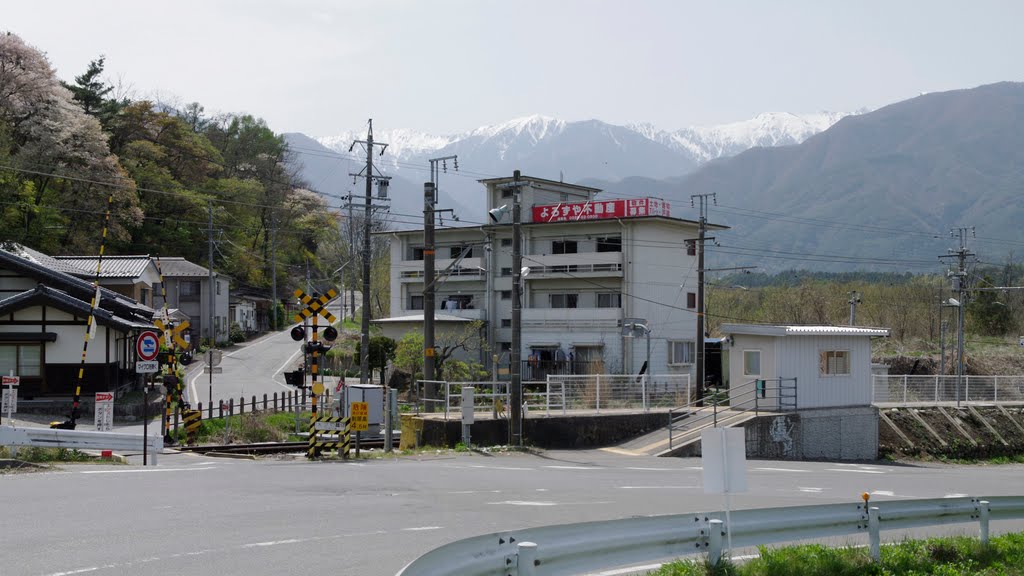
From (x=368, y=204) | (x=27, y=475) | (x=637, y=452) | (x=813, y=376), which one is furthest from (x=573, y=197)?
(x=27, y=475)

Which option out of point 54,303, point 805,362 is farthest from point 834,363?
point 54,303

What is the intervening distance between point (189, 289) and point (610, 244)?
95.1 ft

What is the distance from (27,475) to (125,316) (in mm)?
24603

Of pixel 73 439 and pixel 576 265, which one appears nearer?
pixel 73 439

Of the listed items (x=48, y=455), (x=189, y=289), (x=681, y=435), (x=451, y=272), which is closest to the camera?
(x=48, y=455)

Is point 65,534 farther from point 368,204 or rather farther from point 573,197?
point 573,197

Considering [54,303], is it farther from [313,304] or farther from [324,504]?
[324,504]

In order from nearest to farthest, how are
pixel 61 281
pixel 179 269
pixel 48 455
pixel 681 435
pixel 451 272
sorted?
pixel 48 455 < pixel 681 435 < pixel 61 281 < pixel 451 272 < pixel 179 269

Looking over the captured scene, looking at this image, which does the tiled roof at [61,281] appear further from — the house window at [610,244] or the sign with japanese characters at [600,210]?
the house window at [610,244]

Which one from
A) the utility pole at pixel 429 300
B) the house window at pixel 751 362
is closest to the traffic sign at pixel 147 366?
the utility pole at pixel 429 300

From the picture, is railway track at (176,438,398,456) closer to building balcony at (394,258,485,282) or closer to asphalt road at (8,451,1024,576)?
asphalt road at (8,451,1024,576)

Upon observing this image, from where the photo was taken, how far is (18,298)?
32969 mm

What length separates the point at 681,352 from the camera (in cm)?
5078

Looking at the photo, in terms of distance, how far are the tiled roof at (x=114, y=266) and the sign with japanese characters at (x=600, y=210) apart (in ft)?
69.5
